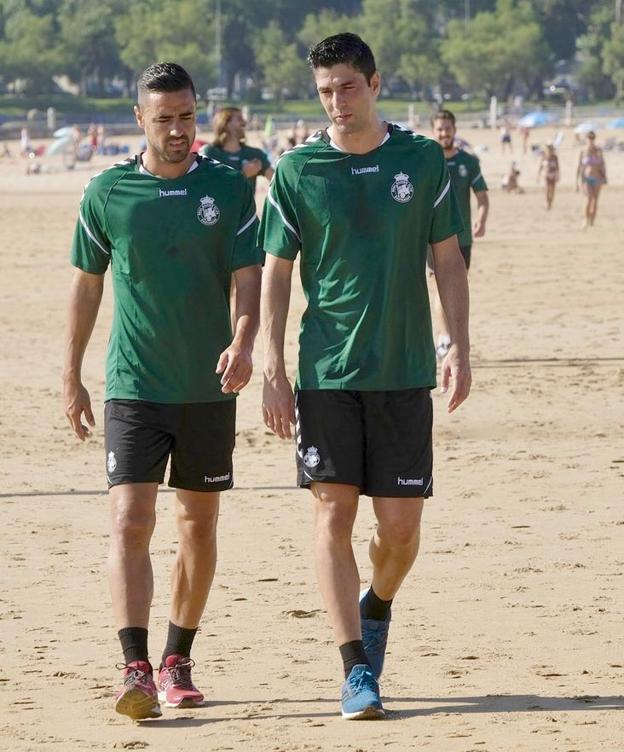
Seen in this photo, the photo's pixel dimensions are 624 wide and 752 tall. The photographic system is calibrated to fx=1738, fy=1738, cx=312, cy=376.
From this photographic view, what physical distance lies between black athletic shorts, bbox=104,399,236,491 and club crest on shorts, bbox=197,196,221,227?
0.61 meters

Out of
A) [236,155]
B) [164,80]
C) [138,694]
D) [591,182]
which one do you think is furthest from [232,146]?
[591,182]

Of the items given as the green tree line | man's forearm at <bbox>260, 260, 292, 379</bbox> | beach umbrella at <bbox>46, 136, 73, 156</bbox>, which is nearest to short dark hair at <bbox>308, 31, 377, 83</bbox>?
man's forearm at <bbox>260, 260, 292, 379</bbox>

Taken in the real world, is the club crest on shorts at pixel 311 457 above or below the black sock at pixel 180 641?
above

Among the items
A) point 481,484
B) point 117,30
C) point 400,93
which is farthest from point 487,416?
point 400,93

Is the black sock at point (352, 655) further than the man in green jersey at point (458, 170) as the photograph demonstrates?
No

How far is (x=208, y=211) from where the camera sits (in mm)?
5699

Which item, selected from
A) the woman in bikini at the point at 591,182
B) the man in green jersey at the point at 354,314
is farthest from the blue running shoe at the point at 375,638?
the woman in bikini at the point at 591,182

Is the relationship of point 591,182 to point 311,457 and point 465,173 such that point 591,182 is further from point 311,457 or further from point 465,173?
point 311,457

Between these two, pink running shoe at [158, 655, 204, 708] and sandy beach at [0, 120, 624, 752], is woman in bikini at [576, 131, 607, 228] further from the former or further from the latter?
pink running shoe at [158, 655, 204, 708]

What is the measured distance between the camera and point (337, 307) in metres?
5.62

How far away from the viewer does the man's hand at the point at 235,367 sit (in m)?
5.57

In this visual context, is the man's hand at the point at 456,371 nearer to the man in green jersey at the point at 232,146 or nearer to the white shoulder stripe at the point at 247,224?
the white shoulder stripe at the point at 247,224

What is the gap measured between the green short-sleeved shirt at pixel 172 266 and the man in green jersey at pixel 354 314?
150 mm

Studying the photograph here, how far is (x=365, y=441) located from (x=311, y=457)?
7.4 inches
